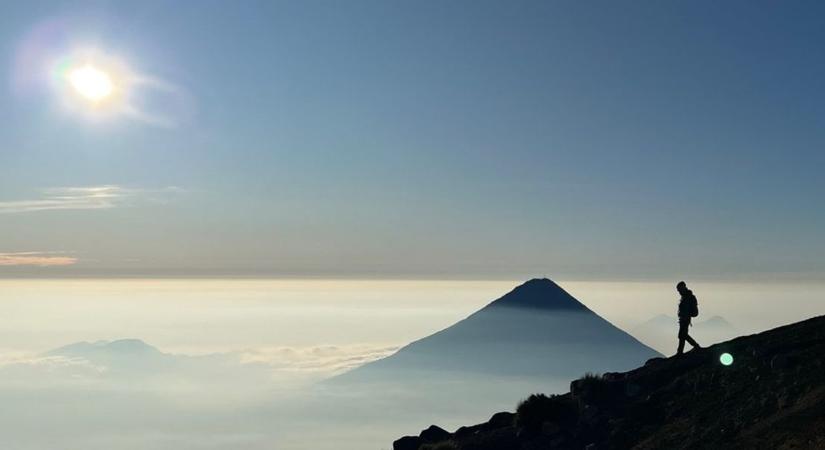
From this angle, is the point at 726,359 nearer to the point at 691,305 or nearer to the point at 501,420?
the point at 691,305

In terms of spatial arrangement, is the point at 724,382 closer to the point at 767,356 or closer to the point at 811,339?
the point at 767,356

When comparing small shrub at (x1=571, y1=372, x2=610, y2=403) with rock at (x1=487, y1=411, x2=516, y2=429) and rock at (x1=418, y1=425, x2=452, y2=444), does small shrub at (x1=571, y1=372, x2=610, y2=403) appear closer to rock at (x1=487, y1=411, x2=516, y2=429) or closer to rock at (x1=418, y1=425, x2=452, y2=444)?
rock at (x1=487, y1=411, x2=516, y2=429)

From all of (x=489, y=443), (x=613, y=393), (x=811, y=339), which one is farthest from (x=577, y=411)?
(x=811, y=339)

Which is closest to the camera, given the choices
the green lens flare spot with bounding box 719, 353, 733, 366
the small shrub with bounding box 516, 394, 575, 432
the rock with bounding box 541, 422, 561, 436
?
the rock with bounding box 541, 422, 561, 436

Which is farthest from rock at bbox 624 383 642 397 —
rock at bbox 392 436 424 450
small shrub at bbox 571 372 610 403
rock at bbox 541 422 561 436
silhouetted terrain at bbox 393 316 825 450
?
rock at bbox 392 436 424 450

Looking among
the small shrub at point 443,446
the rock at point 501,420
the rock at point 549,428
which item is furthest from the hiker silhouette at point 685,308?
the small shrub at point 443,446
